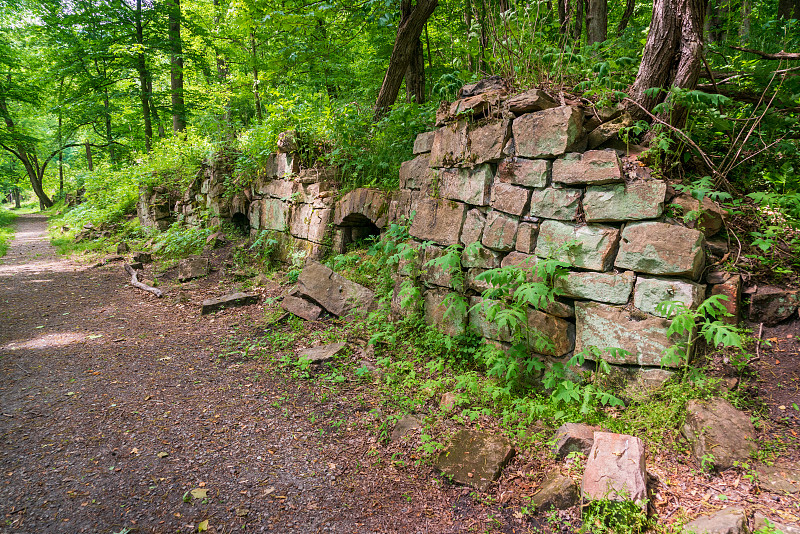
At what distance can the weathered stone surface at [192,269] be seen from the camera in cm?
828

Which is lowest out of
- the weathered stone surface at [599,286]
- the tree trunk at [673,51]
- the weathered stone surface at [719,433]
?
the weathered stone surface at [719,433]

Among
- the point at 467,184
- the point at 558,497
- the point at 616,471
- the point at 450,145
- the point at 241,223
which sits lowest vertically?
the point at 558,497

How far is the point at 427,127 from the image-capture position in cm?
573

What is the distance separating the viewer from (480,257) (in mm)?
4340

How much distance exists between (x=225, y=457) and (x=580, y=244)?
11.2ft

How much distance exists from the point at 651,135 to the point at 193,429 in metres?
4.82

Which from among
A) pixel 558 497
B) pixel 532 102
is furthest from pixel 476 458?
pixel 532 102

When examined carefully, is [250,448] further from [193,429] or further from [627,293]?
[627,293]

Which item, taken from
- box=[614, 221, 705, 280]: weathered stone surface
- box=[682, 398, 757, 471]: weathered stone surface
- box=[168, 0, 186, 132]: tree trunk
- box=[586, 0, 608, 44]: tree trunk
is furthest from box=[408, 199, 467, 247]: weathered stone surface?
box=[168, 0, 186, 132]: tree trunk

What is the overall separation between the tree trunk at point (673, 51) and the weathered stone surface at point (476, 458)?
3.11 meters

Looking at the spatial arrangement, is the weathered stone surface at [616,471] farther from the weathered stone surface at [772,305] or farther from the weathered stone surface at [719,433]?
the weathered stone surface at [772,305]

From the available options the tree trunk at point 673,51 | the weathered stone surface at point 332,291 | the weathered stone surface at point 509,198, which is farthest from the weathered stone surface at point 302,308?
the tree trunk at point 673,51

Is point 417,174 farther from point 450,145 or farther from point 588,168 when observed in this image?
point 588,168

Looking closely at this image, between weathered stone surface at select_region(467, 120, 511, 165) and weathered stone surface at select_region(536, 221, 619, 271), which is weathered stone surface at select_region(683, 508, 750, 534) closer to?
weathered stone surface at select_region(536, 221, 619, 271)
